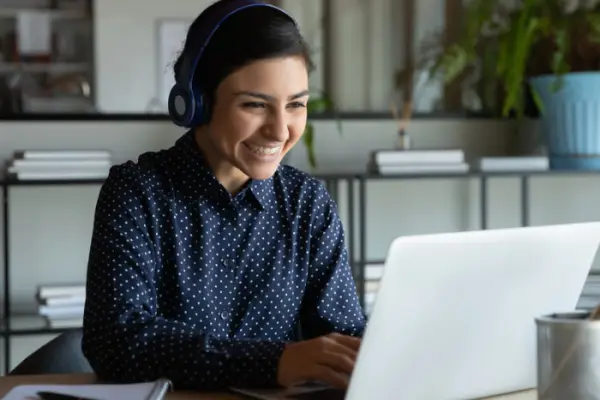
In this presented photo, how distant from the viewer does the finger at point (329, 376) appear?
1.17m

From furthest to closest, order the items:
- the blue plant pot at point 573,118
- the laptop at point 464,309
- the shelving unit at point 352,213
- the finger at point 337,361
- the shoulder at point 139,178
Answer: the blue plant pot at point 573,118 → the shelving unit at point 352,213 → the shoulder at point 139,178 → the finger at point 337,361 → the laptop at point 464,309

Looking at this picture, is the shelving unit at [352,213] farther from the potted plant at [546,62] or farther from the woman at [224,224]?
the woman at [224,224]

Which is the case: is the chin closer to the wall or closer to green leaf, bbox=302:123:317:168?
green leaf, bbox=302:123:317:168

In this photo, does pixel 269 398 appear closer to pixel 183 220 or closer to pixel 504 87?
pixel 183 220

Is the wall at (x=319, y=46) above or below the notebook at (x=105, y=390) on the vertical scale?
above

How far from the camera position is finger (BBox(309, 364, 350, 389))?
117 cm

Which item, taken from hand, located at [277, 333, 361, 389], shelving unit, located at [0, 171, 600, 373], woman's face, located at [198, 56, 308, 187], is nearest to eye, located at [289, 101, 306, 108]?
woman's face, located at [198, 56, 308, 187]

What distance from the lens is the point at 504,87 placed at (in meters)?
3.31

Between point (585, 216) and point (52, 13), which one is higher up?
point (52, 13)

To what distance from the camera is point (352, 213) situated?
3232 mm

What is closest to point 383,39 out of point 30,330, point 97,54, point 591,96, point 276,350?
point 591,96

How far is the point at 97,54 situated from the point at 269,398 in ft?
6.67

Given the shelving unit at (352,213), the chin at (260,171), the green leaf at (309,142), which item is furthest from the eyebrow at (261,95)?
the green leaf at (309,142)

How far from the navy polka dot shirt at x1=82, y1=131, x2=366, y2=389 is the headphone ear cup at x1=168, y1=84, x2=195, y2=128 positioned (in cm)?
6
